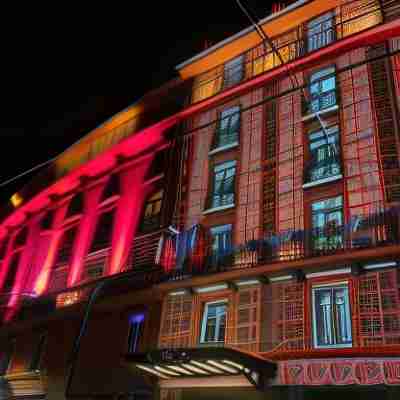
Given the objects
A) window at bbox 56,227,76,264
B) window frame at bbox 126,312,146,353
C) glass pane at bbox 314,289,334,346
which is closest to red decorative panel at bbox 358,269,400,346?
glass pane at bbox 314,289,334,346

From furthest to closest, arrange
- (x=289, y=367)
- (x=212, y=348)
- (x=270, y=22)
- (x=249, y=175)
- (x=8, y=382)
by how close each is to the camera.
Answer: (x=8, y=382) < (x=270, y=22) < (x=249, y=175) < (x=289, y=367) < (x=212, y=348)

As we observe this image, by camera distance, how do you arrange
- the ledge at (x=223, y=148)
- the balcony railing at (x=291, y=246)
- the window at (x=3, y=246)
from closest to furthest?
the balcony railing at (x=291, y=246) → the ledge at (x=223, y=148) → the window at (x=3, y=246)

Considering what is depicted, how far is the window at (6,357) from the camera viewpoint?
907 inches

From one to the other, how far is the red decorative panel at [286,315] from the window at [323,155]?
403 cm

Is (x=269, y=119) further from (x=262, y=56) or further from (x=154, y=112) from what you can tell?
(x=154, y=112)

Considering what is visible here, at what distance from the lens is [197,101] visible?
21.8 m

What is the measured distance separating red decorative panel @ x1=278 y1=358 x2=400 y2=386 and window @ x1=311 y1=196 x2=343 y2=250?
3278 millimetres

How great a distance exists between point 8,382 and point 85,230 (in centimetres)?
791

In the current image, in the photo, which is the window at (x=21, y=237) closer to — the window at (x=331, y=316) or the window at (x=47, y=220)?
the window at (x=47, y=220)

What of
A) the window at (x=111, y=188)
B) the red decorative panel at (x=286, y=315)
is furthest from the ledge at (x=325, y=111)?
the window at (x=111, y=188)

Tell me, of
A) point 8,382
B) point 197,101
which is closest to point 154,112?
point 197,101

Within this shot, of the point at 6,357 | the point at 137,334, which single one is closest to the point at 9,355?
the point at 6,357

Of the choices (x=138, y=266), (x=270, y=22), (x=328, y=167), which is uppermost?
(x=270, y=22)

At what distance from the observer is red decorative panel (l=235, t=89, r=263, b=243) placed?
16.6 metres
